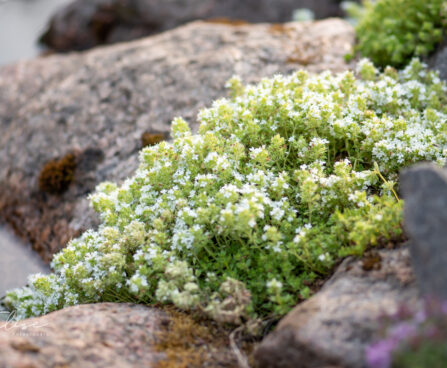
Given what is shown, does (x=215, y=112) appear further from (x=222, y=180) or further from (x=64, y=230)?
(x=64, y=230)

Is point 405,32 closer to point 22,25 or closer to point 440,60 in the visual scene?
point 440,60

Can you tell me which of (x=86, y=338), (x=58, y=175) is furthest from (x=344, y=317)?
(x=58, y=175)

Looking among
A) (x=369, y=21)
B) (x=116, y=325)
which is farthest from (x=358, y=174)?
(x=369, y=21)

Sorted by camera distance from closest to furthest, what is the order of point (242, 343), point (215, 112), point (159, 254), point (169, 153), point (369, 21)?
point (242, 343) → point (159, 254) → point (169, 153) → point (215, 112) → point (369, 21)

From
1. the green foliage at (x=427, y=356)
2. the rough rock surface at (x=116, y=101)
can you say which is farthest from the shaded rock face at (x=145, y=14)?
the green foliage at (x=427, y=356)

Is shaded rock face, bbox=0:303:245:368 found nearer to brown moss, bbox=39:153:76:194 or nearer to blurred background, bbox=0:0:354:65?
brown moss, bbox=39:153:76:194

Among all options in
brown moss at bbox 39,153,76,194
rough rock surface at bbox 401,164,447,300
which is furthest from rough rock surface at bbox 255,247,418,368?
A: brown moss at bbox 39,153,76,194
